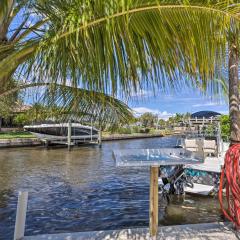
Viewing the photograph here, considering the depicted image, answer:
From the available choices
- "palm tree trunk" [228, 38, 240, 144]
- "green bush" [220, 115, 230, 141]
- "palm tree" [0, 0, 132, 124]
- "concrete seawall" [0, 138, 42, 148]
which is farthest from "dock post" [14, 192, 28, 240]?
"concrete seawall" [0, 138, 42, 148]

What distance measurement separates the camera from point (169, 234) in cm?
477

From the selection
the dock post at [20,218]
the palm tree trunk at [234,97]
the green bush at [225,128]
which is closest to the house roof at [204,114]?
the green bush at [225,128]

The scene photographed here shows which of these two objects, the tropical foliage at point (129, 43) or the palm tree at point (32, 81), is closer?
the tropical foliage at point (129, 43)

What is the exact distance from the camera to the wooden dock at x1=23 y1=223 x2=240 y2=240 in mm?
4641

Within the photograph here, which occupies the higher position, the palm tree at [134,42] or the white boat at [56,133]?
the palm tree at [134,42]

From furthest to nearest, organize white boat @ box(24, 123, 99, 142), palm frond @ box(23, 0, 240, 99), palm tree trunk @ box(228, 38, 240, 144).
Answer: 1. white boat @ box(24, 123, 99, 142)
2. palm tree trunk @ box(228, 38, 240, 144)
3. palm frond @ box(23, 0, 240, 99)

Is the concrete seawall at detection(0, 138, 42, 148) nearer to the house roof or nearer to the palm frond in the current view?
the house roof

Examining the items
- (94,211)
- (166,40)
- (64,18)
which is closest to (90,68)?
(64,18)

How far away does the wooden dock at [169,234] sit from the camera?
15.2 feet

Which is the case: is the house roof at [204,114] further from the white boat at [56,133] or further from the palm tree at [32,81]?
the palm tree at [32,81]

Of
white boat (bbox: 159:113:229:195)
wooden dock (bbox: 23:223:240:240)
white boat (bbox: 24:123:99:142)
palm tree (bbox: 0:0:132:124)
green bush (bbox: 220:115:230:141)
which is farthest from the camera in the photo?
white boat (bbox: 24:123:99:142)

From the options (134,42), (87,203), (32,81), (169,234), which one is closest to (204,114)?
(87,203)

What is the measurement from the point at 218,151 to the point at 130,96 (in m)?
9.65

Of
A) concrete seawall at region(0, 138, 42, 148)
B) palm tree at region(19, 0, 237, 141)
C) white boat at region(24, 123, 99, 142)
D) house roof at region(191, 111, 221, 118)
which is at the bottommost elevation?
concrete seawall at region(0, 138, 42, 148)
